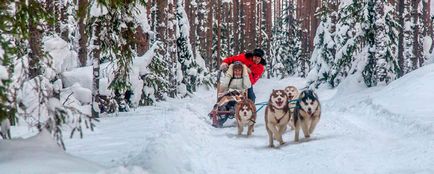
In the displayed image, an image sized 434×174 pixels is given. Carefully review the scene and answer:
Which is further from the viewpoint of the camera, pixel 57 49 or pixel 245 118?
pixel 57 49

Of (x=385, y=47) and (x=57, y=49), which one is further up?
(x=385, y=47)

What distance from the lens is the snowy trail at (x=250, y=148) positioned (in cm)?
672

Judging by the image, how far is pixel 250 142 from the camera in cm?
962

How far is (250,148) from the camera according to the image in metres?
8.86

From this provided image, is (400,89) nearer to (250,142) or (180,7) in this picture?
(250,142)

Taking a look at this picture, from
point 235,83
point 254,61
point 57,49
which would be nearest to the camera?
point 57,49

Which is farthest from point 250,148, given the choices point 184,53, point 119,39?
point 184,53

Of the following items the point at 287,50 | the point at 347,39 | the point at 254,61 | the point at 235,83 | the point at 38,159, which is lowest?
the point at 38,159

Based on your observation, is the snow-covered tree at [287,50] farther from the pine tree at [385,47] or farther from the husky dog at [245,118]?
the husky dog at [245,118]

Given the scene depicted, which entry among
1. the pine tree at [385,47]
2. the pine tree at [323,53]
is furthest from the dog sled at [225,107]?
the pine tree at [323,53]

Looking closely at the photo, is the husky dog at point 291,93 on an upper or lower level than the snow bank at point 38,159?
upper

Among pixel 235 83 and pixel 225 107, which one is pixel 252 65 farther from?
pixel 225 107

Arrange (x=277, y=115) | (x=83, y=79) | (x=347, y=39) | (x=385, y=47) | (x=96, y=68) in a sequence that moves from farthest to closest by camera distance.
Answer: (x=347, y=39), (x=385, y=47), (x=83, y=79), (x=96, y=68), (x=277, y=115)

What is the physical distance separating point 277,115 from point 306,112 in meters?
0.63
